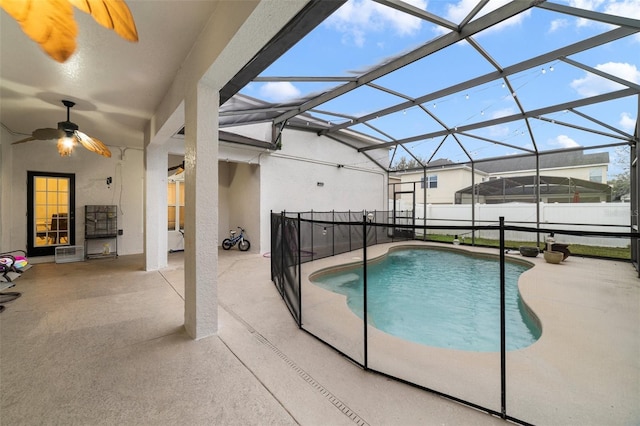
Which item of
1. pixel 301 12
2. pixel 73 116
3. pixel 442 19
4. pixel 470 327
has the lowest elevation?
pixel 470 327

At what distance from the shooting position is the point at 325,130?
8.48 metres

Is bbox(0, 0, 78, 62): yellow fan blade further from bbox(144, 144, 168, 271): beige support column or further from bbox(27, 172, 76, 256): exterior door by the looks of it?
bbox(27, 172, 76, 256): exterior door

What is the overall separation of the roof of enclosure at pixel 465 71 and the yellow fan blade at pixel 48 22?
136 cm

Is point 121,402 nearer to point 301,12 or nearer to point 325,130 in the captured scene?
point 301,12

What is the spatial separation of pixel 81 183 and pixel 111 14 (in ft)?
23.9

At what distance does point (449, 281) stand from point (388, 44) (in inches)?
152

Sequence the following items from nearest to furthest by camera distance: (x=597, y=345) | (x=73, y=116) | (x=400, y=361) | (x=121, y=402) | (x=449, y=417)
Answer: (x=449, y=417), (x=121, y=402), (x=400, y=361), (x=597, y=345), (x=73, y=116)

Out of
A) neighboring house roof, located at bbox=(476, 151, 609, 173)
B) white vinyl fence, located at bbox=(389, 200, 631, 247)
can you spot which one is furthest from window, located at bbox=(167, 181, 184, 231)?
neighboring house roof, located at bbox=(476, 151, 609, 173)

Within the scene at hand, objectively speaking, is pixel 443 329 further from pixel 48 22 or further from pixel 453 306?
pixel 48 22

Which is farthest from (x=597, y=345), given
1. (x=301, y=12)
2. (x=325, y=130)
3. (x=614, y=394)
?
(x=325, y=130)

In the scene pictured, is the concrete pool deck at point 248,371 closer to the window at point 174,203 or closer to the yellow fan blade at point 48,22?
the yellow fan blade at point 48,22

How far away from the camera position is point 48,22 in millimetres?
1196

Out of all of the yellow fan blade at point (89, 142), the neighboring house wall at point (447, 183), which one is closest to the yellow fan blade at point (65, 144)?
the yellow fan blade at point (89, 142)

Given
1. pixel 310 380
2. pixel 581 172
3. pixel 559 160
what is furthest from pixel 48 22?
pixel 559 160
